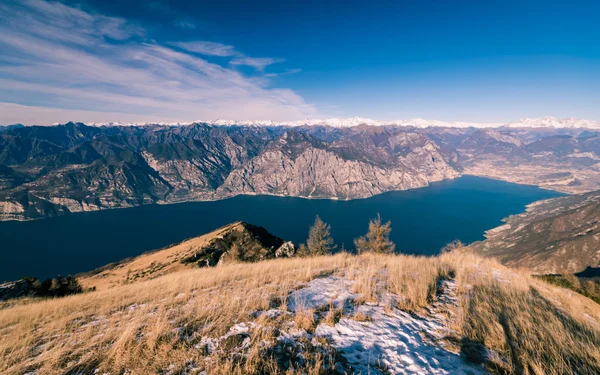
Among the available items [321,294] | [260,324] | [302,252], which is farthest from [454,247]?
[260,324]

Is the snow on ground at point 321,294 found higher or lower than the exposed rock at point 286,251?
higher

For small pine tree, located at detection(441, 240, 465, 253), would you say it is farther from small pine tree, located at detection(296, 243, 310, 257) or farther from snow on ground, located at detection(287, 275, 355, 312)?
small pine tree, located at detection(296, 243, 310, 257)

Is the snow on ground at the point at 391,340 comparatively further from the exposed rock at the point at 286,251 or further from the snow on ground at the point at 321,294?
the exposed rock at the point at 286,251

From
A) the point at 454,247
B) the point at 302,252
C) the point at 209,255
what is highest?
the point at 454,247

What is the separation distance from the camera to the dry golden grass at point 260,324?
4.75 meters

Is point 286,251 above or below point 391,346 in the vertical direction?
below

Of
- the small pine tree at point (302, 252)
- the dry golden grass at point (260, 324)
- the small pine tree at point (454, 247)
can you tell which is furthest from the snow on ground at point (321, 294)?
the small pine tree at point (302, 252)

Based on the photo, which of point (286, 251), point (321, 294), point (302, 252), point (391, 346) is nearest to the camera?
point (391, 346)

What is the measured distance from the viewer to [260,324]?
606cm

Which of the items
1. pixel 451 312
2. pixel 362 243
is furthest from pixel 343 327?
pixel 362 243

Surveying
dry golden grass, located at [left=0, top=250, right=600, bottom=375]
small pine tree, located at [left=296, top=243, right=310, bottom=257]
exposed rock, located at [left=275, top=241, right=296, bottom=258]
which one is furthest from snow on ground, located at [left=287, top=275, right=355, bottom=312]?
exposed rock, located at [left=275, top=241, right=296, bottom=258]

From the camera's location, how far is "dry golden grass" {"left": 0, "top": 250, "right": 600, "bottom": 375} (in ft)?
15.6

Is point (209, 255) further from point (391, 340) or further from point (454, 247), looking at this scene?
point (391, 340)

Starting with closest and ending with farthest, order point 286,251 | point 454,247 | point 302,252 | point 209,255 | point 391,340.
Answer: point 391,340
point 454,247
point 302,252
point 209,255
point 286,251
